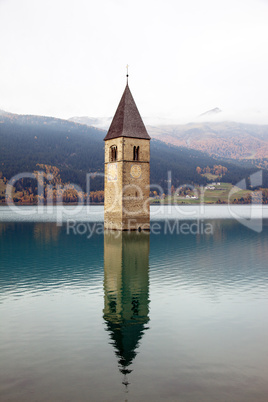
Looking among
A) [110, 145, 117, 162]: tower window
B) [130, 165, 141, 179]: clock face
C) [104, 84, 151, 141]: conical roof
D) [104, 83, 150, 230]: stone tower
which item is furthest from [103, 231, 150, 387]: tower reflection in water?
[104, 84, 151, 141]: conical roof

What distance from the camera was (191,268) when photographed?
27.6 metres

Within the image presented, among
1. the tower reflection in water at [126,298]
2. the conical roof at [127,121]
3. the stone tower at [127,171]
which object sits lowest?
the tower reflection in water at [126,298]

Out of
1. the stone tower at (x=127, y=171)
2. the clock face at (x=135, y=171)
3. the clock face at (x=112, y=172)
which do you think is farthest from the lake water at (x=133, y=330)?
the clock face at (x=112, y=172)

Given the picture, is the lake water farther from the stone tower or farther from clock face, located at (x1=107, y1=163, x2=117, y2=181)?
clock face, located at (x1=107, y1=163, x2=117, y2=181)

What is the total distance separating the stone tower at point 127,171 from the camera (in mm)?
53281

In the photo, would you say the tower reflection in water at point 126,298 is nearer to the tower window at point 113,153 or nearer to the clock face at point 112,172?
the clock face at point 112,172

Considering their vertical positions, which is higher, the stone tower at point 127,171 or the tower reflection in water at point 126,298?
the stone tower at point 127,171

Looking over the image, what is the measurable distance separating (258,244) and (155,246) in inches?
432

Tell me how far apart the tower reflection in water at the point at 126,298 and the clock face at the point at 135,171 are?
16458mm

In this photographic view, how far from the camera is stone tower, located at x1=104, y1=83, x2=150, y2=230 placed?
53.3 m

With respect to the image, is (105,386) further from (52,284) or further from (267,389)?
(52,284)

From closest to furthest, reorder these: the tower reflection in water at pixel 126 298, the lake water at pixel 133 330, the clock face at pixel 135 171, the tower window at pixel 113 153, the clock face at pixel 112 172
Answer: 1. the lake water at pixel 133 330
2. the tower reflection in water at pixel 126 298
3. the clock face at pixel 135 171
4. the clock face at pixel 112 172
5. the tower window at pixel 113 153

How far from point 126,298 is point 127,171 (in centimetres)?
3532

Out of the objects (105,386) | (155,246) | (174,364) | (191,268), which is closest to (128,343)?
(174,364)
